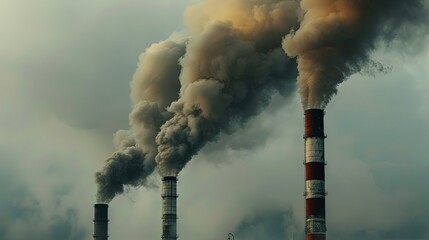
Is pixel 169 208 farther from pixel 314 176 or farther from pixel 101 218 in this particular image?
pixel 314 176

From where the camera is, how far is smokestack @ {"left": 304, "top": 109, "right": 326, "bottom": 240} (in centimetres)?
4994

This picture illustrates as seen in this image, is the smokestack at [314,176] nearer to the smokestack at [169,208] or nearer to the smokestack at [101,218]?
the smokestack at [169,208]

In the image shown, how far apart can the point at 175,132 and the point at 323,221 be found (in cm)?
1756

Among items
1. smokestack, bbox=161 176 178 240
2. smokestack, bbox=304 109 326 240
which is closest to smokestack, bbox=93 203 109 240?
smokestack, bbox=161 176 178 240

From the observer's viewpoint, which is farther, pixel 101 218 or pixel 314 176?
pixel 101 218

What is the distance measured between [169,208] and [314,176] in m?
20.1

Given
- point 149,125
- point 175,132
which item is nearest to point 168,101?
point 149,125

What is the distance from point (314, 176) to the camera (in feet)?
165

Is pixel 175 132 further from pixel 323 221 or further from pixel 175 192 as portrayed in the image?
pixel 323 221

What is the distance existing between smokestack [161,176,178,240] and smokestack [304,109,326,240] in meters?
18.6

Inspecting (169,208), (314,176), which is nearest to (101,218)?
(169,208)

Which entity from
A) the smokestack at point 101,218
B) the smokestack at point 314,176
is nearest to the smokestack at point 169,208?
the smokestack at point 101,218

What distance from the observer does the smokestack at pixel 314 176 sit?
49.9 m

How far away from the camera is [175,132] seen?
6291 centimetres
